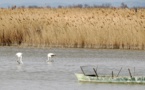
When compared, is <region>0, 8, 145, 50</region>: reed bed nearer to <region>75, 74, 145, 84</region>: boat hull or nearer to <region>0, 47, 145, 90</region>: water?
<region>0, 47, 145, 90</region>: water

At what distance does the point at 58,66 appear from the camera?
2689cm

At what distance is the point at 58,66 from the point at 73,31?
6.98 m

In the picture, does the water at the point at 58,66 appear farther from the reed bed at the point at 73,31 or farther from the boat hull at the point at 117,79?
the reed bed at the point at 73,31

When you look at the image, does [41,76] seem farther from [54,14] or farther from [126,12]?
[126,12]

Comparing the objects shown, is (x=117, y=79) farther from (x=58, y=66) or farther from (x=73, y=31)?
(x=73, y=31)

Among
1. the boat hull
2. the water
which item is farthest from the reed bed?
the boat hull

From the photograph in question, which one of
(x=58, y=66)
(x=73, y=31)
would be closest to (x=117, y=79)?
(x=58, y=66)

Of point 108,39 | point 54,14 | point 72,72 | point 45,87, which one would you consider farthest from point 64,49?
point 45,87

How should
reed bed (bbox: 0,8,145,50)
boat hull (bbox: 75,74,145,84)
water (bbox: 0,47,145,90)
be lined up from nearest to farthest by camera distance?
water (bbox: 0,47,145,90) < boat hull (bbox: 75,74,145,84) < reed bed (bbox: 0,8,145,50)

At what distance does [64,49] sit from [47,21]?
2993 millimetres

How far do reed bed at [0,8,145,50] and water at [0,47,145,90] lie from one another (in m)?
0.36

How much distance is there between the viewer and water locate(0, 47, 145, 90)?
21266mm

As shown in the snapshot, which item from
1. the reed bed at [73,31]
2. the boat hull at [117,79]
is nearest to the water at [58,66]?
the boat hull at [117,79]

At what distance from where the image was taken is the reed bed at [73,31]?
1302 inches
